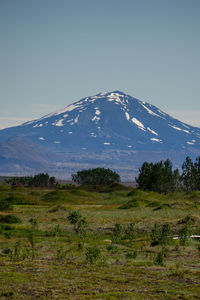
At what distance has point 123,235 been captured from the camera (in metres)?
61.0

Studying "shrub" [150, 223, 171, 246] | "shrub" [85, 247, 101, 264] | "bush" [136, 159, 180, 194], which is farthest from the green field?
"bush" [136, 159, 180, 194]

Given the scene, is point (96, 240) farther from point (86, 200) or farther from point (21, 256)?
point (86, 200)

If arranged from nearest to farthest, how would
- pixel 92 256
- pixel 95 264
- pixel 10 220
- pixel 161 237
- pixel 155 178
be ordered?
pixel 95 264 < pixel 92 256 < pixel 161 237 < pixel 10 220 < pixel 155 178

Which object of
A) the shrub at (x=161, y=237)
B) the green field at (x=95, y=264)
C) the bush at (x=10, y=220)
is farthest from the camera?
the bush at (x=10, y=220)

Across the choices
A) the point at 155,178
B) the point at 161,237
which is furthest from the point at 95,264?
the point at 155,178

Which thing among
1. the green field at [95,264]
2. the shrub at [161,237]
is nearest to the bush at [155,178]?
the green field at [95,264]

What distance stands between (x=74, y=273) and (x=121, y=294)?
7375 millimetres

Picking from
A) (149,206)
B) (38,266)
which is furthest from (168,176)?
(38,266)

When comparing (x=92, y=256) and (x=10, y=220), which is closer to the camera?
(x=92, y=256)

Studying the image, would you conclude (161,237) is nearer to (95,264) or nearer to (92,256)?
(92,256)

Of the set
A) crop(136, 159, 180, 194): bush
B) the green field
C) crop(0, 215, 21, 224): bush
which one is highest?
crop(136, 159, 180, 194): bush

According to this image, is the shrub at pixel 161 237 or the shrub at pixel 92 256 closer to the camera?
the shrub at pixel 92 256

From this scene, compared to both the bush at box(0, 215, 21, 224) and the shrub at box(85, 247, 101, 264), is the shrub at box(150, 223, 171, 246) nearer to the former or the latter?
the shrub at box(85, 247, 101, 264)

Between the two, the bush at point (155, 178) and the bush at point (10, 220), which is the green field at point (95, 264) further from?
the bush at point (155, 178)
